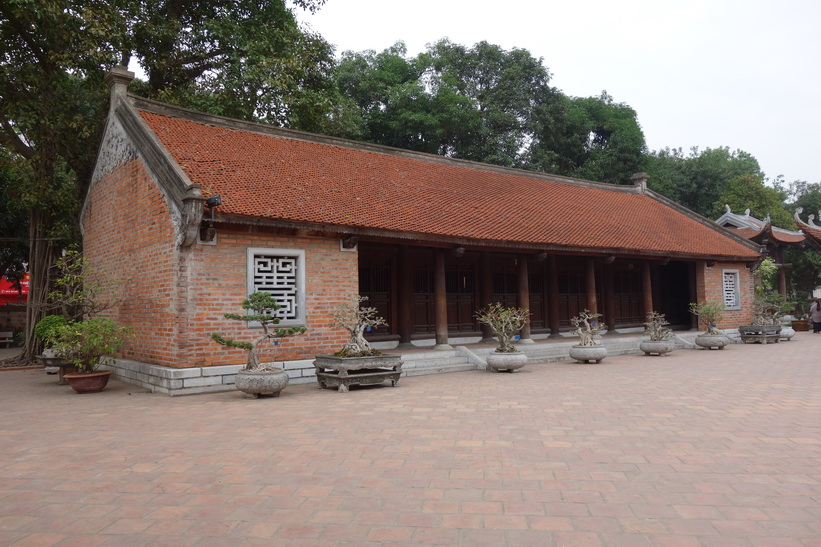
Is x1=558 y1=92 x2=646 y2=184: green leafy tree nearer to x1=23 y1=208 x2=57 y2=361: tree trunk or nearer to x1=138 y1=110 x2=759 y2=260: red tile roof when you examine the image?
A: x1=138 y1=110 x2=759 y2=260: red tile roof

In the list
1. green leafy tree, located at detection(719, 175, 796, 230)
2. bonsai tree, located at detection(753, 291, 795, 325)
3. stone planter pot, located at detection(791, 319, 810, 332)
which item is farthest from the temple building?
green leafy tree, located at detection(719, 175, 796, 230)

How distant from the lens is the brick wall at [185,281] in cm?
835

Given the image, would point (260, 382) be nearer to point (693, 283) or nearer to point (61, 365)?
point (61, 365)

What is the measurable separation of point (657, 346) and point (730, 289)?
6063 mm

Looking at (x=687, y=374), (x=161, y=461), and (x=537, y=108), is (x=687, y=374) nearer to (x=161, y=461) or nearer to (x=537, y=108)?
(x=161, y=461)

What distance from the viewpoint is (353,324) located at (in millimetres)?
9586

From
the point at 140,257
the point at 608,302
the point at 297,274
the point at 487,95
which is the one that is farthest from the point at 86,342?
the point at 487,95

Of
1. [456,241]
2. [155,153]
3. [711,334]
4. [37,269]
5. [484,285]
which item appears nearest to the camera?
[155,153]

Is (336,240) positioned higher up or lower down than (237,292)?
higher up

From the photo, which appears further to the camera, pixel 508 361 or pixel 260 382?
pixel 508 361

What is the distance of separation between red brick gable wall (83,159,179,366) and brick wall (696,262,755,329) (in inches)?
565

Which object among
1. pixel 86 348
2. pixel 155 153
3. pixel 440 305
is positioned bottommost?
pixel 86 348

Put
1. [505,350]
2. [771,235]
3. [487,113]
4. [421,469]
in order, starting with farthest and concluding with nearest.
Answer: [487,113], [771,235], [505,350], [421,469]

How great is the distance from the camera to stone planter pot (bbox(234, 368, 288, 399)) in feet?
25.3
